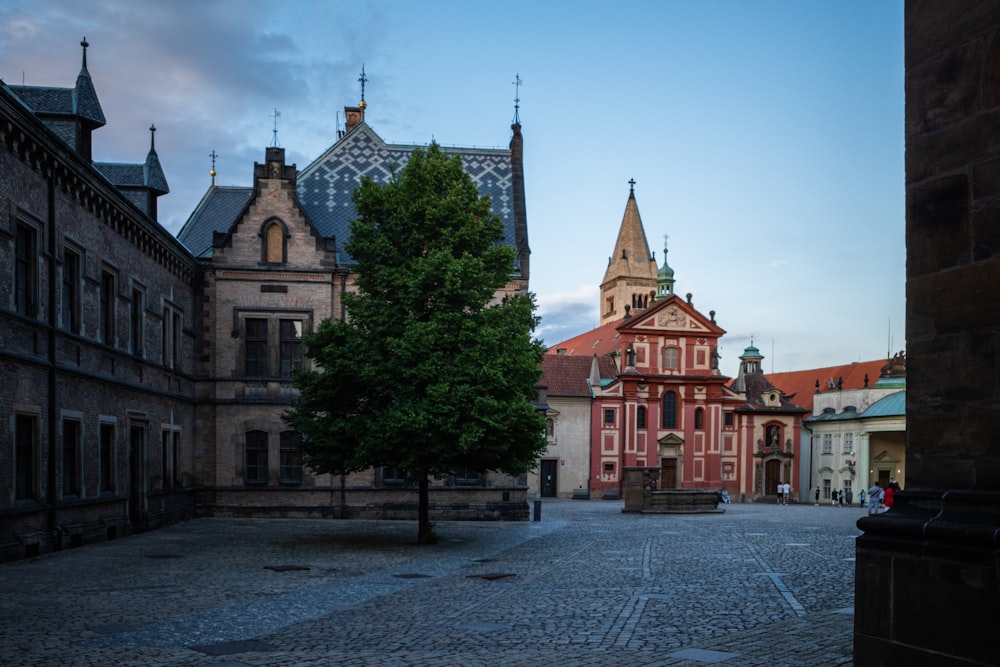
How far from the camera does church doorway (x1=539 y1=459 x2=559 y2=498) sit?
5962cm

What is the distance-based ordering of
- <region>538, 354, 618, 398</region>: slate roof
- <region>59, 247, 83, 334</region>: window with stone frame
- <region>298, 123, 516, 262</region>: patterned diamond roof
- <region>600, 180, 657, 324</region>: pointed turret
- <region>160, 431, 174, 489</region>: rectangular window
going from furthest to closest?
1. <region>600, 180, 657, 324</region>: pointed turret
2. <region>538, 354, 618, 398</region>: slate roof
3. <region>298, 123, 516, 262</region>: patterned diamond roof
4. <region>160, 431, 174, 489</region>: rectangular window
5. <region>59, 247, 83, 334</region>: window with stone frame

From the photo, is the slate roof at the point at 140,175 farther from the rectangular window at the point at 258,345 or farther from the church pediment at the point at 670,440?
the church pediment at the point at 670,440

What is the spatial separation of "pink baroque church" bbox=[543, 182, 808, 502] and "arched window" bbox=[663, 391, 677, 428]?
0.23 ft

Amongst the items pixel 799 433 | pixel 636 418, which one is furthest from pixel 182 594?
pixel 799 433

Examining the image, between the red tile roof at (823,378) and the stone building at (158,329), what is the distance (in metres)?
52.5

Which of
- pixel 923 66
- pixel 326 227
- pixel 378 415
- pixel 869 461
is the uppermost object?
pixel 326 227

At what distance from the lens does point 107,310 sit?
2405 centimetres

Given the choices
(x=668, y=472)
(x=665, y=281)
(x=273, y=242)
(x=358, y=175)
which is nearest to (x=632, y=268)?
(x=665, y=281)

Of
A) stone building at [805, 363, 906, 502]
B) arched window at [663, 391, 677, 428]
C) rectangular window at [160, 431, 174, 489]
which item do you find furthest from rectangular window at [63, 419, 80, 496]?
stone building at [805, 363, 906, 502]

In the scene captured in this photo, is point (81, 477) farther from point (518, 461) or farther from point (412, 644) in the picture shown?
point (412, 644)

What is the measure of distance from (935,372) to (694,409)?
5882 centimetres

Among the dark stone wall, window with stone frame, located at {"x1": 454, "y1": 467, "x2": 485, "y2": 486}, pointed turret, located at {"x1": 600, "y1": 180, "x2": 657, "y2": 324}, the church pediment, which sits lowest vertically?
the church pediment

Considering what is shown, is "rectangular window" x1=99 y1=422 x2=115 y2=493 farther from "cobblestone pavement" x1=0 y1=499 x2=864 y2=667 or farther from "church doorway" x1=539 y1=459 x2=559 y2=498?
"church doorway" x1=539 y1=459 x2=559 y2=498

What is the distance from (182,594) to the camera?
13.9 metres
